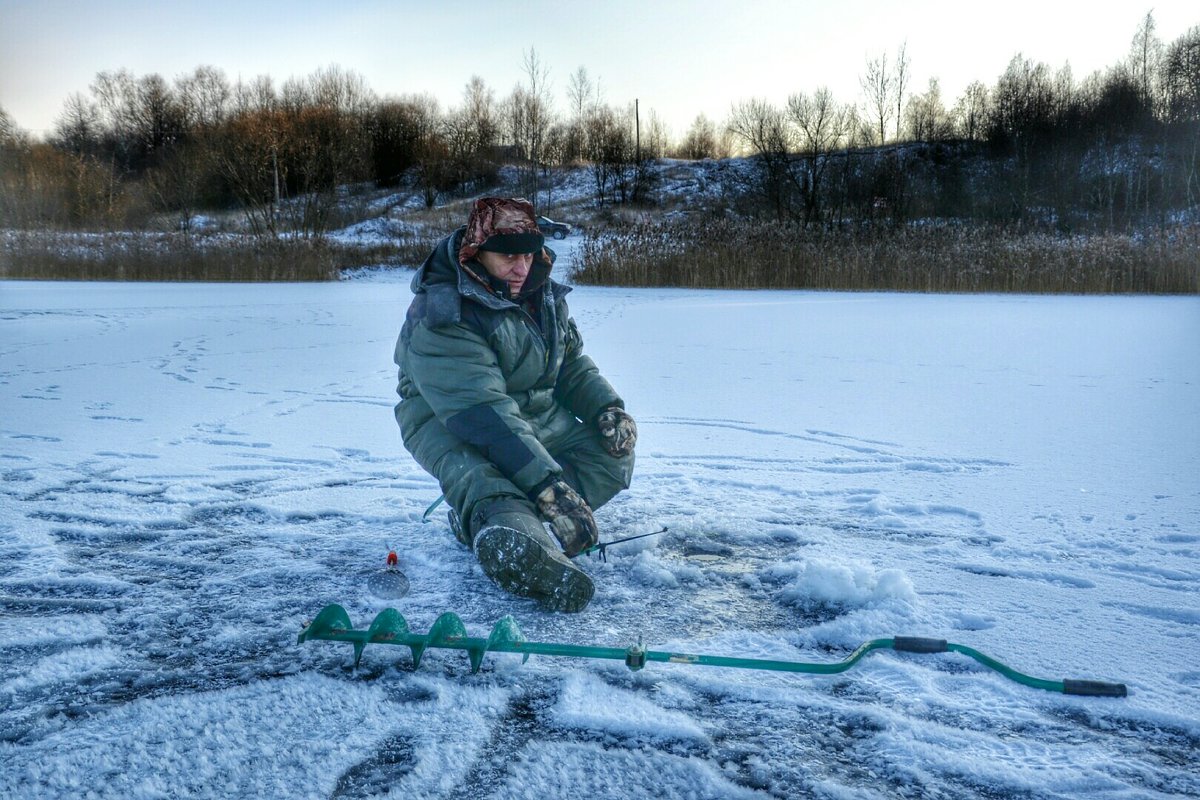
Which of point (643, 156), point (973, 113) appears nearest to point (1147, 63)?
point (973, 113)

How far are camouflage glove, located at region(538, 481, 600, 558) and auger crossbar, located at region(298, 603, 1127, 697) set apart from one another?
39 centimetres

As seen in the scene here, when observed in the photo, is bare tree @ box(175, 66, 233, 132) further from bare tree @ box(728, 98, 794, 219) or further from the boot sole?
the boot sole

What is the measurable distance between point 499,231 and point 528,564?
3.05 ft

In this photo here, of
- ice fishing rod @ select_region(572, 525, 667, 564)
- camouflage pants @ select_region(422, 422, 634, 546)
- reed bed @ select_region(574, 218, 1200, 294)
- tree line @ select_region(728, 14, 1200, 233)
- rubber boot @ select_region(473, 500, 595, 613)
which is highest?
tree line @ select_region(728, 14, 1200, 233)

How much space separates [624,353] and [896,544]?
16.3 ft

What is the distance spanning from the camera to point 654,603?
89.7 inches

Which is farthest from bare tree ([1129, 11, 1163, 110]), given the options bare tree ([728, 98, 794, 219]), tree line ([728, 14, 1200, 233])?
bare tree ([728, 98, 794, 219])

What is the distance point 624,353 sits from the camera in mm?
7527

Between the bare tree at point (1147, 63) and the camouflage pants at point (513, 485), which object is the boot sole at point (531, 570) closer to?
the camouflage pants at point (513, 485)

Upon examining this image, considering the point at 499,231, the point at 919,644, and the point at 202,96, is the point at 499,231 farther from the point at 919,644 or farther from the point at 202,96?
the point at 202,96

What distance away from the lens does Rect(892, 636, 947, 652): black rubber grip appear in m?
1.93

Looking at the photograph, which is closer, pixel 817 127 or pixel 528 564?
pixel 528 564

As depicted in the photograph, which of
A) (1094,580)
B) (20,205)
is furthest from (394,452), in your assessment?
(20,205)

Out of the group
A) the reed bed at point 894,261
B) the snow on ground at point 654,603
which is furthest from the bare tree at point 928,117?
the snow on ground at point 654,603
